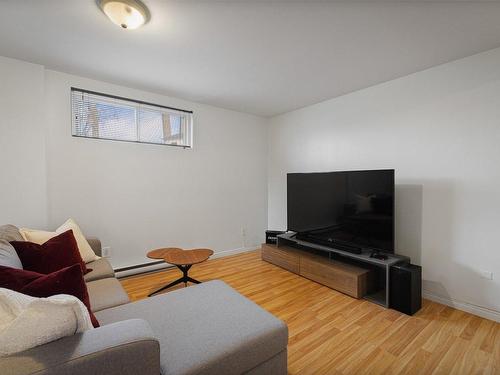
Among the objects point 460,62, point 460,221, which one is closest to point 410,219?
point 460,221

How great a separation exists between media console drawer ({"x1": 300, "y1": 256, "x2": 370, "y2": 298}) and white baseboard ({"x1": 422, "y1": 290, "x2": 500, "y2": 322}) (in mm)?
675

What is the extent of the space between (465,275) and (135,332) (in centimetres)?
293

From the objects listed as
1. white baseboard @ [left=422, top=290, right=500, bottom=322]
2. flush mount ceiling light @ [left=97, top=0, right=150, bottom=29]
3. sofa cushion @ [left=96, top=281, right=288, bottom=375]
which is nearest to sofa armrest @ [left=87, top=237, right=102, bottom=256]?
sofa cushion @ [left=96, top=281, right=288, bottom=375]

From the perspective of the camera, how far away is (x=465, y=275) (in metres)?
2.33

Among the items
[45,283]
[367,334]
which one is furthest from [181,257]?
[367,334]

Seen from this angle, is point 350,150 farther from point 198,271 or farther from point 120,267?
point 120,267

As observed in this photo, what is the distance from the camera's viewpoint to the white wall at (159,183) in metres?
2.73

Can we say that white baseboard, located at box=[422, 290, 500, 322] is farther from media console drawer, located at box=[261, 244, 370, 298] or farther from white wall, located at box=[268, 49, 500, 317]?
media console drawer, located at box=[261, 244, 370, 298]

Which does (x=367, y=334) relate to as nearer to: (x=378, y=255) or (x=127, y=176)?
(x=378, y=255)

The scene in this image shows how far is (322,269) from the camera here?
2871mm

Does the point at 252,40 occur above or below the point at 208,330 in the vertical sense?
above

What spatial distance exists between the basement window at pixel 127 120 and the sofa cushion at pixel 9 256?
5.37 feet

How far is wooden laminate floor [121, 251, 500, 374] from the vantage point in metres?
1.64

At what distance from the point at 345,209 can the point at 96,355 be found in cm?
265
